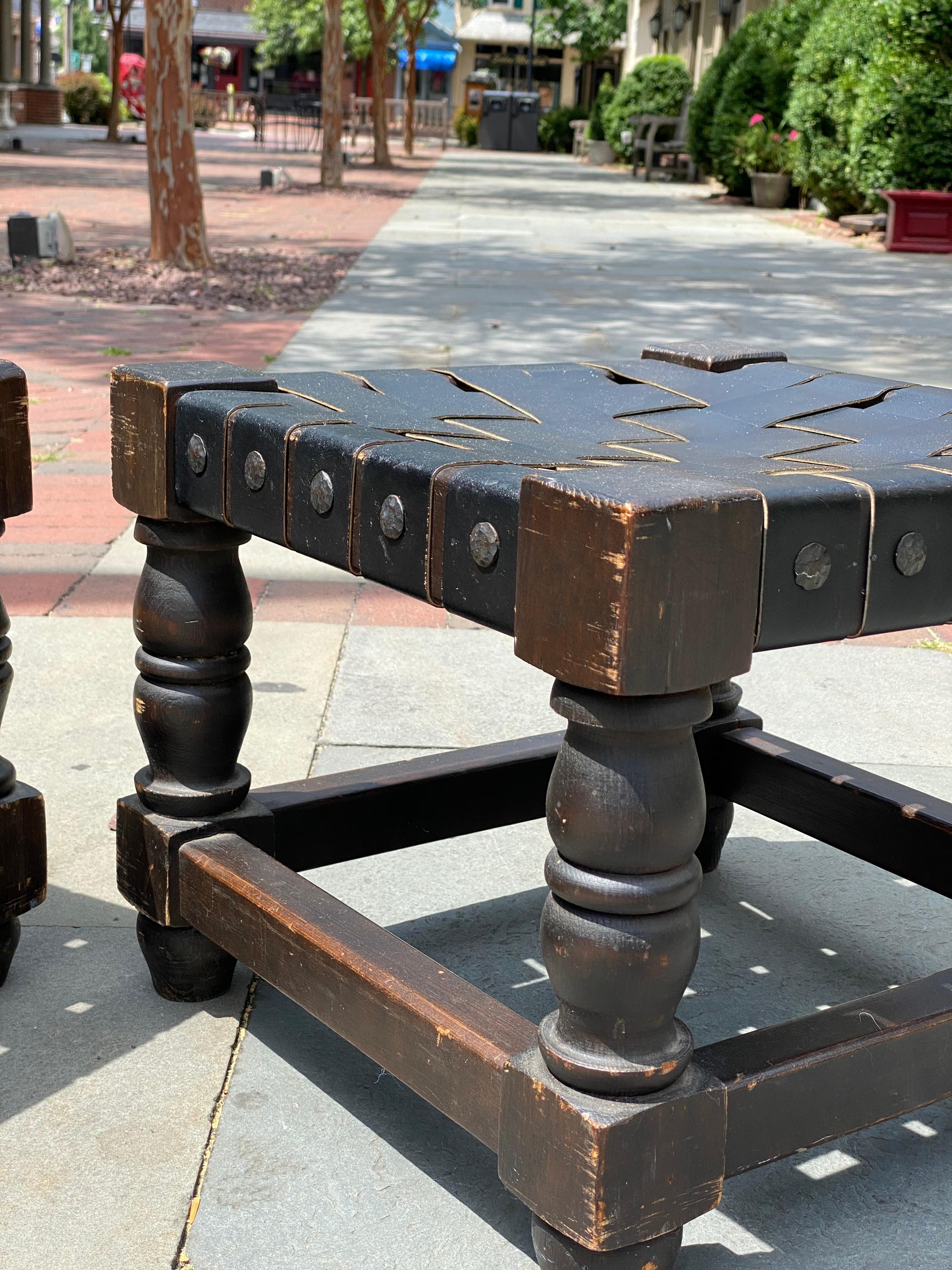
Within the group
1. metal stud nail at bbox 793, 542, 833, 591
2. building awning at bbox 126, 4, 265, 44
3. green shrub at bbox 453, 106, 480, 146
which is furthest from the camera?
building awning at bbox 126, 4, 265, 44

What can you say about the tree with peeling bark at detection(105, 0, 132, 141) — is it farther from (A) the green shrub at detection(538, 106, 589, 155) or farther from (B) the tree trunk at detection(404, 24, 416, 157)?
(A) the green shrub at detection(538, 106, 589, 155)

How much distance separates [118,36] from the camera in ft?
87.9

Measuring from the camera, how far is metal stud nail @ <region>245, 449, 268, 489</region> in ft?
5.08

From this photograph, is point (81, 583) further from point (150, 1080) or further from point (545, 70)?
point (545, 70)

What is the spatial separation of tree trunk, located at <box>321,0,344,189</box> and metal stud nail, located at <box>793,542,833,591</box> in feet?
52.7

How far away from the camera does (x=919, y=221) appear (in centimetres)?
1305

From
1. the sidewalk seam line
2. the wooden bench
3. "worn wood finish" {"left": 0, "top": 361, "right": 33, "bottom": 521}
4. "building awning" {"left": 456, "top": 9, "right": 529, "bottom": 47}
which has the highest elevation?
"building awning" {"left": 456, "top": 9, "right": 529, "bottom": 47}

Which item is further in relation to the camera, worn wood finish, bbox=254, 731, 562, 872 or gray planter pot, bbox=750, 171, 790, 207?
gray planter pot, bbox=750, 171, 790, 207

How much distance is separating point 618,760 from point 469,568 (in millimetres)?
233

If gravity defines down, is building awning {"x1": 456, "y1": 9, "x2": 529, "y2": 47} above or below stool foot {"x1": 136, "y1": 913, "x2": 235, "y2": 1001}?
above

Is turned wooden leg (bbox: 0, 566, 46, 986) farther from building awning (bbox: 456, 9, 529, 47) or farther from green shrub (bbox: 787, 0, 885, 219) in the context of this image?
building awning (bbox: 456, 9, 529, 47)

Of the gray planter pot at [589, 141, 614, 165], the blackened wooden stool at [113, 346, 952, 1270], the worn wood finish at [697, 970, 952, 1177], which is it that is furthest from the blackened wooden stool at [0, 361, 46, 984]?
the gray planter pot at [589, 141, 614, 165]

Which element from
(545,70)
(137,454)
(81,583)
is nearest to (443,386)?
(137,454)

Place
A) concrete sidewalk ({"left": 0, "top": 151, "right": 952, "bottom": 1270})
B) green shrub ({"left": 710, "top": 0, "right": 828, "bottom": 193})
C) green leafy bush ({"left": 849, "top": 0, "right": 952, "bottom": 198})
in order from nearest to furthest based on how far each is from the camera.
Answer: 1. concrete sidewalk ({"left": 0, "top": 151, "right": 952, "bottom": 1270})
2. green leafy bush ({"left": 849, "top": 0, "right": 952, "bottom": 198})
3. green shrub ({"left": 710, "top": 0, "right": 828, "bottom": 193})
